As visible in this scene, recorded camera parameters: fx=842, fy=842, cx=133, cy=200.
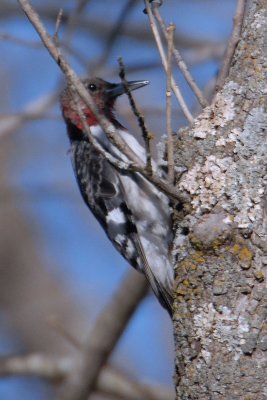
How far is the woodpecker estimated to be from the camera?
13.1 feet

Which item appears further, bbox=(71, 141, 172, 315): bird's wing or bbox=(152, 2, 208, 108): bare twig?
bbox=(71, 141, 172, 315): bird's wing

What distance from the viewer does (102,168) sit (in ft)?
13.7

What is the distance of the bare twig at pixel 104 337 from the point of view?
14.9ft

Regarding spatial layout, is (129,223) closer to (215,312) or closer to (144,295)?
(144,295)

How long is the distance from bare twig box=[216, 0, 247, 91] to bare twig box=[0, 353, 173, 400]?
82.9 inches

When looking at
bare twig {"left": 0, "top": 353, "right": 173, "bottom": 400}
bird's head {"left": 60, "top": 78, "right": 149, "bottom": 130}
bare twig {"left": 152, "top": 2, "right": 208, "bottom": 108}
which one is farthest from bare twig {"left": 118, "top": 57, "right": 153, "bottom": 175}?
bare twig {"left": 0, "top": 353, "right": 173, "bottom": 400}

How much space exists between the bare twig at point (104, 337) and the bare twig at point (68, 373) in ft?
0.28

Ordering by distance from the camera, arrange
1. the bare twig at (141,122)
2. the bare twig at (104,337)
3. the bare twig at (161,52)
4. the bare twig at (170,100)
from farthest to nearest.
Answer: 1. the bare twig at (104,337)
2. the bare twig at (161,52)
3. the bare twig at (170,100)
4. the bare twig at (141,122)

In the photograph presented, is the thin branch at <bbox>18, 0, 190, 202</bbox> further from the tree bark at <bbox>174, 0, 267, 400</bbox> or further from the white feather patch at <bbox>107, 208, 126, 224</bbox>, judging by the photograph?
the white feather patch at <bbox>107, 208, 126, 224</bbox>

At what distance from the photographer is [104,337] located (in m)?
4.70

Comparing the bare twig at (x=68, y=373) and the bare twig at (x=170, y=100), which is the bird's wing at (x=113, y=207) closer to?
the bare twig at (x=68, y=373)

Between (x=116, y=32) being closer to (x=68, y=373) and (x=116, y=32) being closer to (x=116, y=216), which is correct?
(x=116, y=216)

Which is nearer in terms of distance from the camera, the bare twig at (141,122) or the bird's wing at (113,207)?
the bare twig at (141,122)

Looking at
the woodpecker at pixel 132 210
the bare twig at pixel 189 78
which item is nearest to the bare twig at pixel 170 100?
the bare twig at pixel 189 78
